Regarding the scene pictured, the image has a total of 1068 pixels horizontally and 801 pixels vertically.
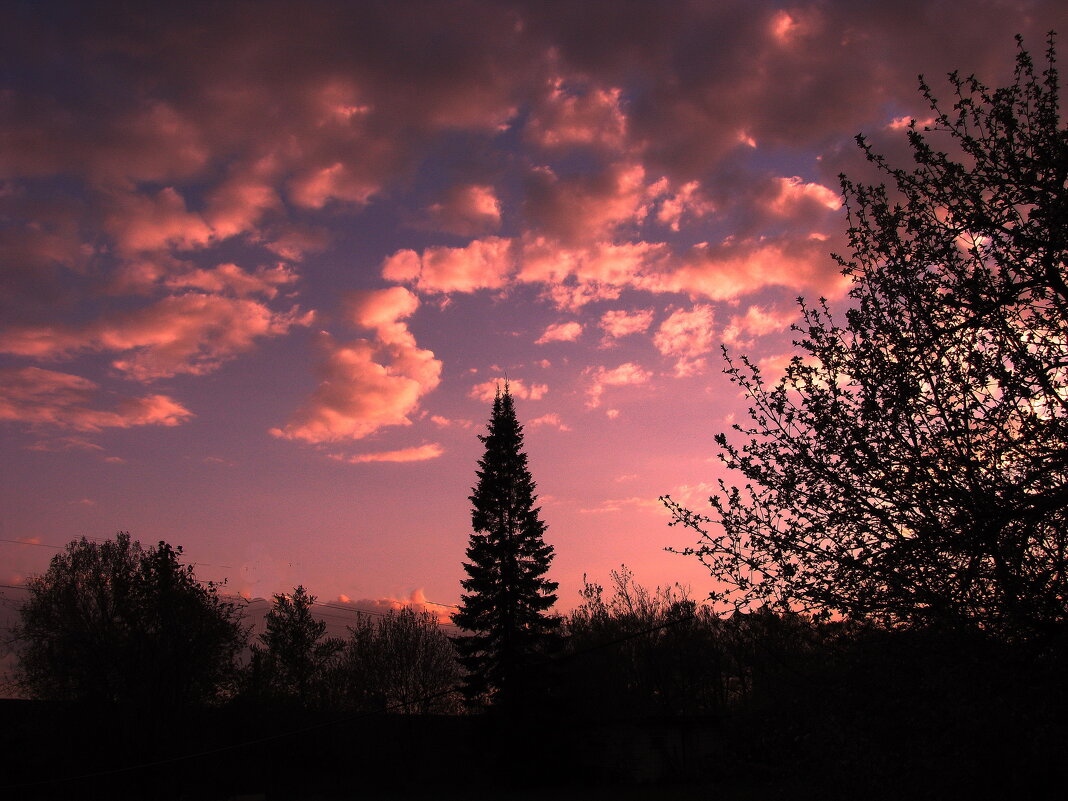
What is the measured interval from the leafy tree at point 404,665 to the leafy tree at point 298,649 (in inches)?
206

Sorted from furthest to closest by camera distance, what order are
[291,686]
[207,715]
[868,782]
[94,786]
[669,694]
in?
1. [291,686]
2. [669,694]
3. [207,715]
4. [94,786]
5. [868,782]

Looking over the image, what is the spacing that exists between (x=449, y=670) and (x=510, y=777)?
712 inches

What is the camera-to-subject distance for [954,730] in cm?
601

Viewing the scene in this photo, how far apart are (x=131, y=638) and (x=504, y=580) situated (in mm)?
20093

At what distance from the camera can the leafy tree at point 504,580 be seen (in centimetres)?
3778

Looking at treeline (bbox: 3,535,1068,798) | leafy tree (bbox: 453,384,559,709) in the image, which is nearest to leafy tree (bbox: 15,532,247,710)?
treeline (bbox: 3,535,1068,798)

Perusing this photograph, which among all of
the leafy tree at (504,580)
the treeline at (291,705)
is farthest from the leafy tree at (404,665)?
the leafy tree at (504,580)

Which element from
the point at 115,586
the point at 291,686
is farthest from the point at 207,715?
the point at 291,686

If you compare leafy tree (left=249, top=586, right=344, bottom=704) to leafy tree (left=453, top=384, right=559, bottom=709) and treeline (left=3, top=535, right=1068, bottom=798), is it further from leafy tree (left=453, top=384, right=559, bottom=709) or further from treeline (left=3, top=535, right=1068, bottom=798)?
leafy tree (left=453, top=384, right=559, bottom=709)

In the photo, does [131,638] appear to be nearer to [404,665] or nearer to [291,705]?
[291,705]

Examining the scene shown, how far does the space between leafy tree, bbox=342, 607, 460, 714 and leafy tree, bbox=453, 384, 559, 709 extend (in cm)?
1476

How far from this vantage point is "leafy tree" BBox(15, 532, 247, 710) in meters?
36.9

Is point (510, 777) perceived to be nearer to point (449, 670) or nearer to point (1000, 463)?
point (449, 670)

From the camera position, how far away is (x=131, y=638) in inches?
1485
